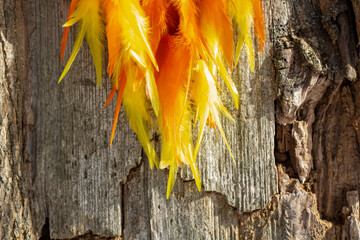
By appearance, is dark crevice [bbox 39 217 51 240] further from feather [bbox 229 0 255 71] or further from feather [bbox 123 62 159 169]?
feather [bbox 229 0 255 71]

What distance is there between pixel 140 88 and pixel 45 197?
0.58 m

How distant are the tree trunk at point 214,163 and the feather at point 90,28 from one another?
0.09 m

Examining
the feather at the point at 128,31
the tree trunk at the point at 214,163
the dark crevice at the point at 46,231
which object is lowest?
the dark crevice at the point at 46,231

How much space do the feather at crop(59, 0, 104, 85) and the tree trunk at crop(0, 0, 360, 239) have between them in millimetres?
91

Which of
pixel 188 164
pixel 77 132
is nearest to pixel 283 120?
pixel 188 164

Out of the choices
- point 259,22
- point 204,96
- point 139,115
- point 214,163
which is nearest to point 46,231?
point 139,115

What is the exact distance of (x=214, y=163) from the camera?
4.86 ft

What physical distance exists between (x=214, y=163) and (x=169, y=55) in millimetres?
447

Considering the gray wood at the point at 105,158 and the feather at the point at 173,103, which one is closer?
the feather at the point at 173,103

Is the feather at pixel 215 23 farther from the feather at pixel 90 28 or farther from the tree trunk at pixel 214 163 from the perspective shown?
the feather at pixel 90 28

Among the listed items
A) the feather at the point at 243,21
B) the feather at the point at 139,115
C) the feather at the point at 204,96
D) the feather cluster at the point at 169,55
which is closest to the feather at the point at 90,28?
the feather cluster at the point at 169,55

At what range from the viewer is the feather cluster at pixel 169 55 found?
1314 millimetres

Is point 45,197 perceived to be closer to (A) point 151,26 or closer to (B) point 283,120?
(A) point 151,26

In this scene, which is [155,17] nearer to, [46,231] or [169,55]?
[169,55]
